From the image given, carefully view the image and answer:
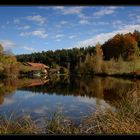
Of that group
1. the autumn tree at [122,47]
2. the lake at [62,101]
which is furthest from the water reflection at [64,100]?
the autumn tree at [122,47]

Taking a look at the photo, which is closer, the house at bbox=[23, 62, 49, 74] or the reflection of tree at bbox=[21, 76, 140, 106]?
the reflection of tree at bbox=[21, 76, 140, 106]

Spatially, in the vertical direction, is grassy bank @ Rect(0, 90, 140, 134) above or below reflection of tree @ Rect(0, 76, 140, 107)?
above

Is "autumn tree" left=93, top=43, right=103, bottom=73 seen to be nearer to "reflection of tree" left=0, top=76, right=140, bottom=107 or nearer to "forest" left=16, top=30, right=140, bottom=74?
"forest" left=16, top=30, right=140, bottom=74

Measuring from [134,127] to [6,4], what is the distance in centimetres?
→ 239

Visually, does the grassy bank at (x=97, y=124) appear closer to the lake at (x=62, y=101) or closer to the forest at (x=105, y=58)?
the lake at (x=62, y=101)

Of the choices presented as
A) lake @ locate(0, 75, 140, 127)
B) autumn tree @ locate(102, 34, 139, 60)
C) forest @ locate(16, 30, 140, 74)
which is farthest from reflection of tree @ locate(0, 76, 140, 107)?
autumn tree @ locate(102, 34, 139, 60)

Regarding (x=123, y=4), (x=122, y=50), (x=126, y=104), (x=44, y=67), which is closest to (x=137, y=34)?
(x=122, y=50)

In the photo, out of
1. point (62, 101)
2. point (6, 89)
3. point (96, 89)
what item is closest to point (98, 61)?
point (96, 89)

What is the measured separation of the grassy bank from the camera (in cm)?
308

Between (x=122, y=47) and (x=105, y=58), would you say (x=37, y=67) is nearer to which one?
(x=105, y=58)

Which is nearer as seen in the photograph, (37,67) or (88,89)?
(88,89)

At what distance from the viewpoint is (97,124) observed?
3.27m

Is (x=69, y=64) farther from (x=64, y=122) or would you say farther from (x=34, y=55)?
(x=64, y=122)

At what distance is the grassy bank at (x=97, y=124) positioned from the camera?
3080 millimetres
